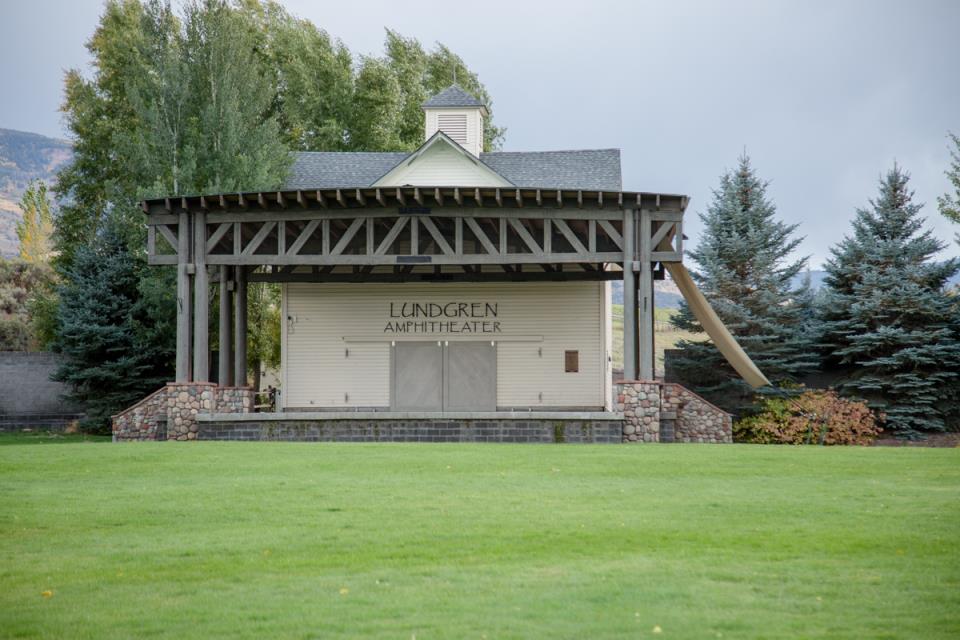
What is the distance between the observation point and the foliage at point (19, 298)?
38.5m

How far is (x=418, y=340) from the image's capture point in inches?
1063

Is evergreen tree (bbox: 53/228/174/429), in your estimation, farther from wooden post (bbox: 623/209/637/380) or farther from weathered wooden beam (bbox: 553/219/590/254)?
wooden post (bbox: 623/209/637/380)

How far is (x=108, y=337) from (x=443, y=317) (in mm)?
8730

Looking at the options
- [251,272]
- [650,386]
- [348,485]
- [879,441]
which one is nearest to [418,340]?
[251,272]

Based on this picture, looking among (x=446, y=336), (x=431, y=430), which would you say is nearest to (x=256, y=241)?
(x=431, y=430)

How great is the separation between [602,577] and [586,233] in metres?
18.9

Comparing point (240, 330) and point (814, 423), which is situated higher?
point (240, 330)

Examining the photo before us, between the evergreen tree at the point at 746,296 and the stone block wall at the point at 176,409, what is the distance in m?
11.7

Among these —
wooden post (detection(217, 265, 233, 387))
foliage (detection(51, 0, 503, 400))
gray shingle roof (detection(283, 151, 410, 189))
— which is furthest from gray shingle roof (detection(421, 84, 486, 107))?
wooden post (detection(217, 265, 233, 387))

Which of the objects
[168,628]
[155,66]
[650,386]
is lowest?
[168,628]

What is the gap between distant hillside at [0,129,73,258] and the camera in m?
161

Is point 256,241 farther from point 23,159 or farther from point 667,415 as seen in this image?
point 23,159

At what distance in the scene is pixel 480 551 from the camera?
9.16 m

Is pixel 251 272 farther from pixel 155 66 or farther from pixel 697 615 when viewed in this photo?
pixel 697 615
